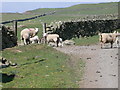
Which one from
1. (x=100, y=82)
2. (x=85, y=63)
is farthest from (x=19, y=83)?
(x=85, y=63)

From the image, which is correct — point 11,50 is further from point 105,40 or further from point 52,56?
point 105,40

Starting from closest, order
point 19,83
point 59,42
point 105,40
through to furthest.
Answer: point 19,83, point 105,40, point 59,42

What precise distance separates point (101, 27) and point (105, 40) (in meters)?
20.5

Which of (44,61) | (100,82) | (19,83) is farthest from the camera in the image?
(44,61)

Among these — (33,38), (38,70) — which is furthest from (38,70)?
(33,38)

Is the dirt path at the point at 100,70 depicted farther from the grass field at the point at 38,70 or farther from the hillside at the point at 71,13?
the hillside at the point at 71,13

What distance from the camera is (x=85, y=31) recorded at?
49.8 meters

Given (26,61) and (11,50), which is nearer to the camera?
(26,61)

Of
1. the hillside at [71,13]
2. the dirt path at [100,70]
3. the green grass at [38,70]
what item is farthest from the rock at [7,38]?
the hillside at [71,13]

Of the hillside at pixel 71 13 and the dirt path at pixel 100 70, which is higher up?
the hillside at pixel 71 13

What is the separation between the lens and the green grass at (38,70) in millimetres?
16594

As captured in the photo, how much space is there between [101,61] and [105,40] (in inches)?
346

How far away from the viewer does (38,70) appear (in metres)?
19.8

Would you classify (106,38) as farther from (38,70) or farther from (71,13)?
(71,13)
